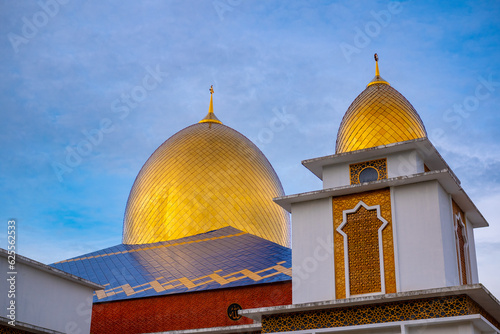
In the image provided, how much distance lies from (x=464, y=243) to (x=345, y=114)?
12.3ft

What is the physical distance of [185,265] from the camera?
51.6 feet

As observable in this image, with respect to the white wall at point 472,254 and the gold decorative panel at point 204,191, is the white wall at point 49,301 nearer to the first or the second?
the gold decorative panel at point 204,191

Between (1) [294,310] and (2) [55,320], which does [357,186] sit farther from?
(2) [55,320]

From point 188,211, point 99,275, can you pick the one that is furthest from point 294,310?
point 188,211

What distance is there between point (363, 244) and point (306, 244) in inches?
37.7

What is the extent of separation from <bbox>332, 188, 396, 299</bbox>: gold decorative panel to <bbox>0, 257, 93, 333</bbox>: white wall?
5.00 meters

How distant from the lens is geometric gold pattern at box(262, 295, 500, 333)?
361 inches

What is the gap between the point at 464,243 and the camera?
11172 millimetres

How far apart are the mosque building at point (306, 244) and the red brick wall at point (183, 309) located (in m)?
0.02

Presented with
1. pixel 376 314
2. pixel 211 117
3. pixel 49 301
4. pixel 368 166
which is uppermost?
pixel 211 117

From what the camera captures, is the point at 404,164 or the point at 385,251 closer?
the point at 385,251

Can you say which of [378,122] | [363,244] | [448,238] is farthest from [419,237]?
[378,122]

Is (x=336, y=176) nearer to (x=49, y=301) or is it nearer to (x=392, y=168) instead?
(x=392, y=168)

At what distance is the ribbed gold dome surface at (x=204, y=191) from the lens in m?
18.9
